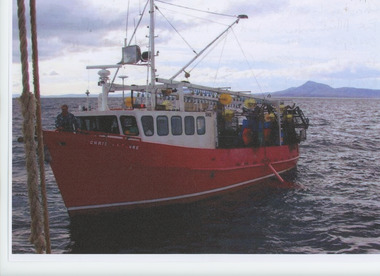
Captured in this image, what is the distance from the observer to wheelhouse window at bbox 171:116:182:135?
10.3 m

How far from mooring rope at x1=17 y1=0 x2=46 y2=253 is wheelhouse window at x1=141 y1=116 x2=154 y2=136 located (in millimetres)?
6395

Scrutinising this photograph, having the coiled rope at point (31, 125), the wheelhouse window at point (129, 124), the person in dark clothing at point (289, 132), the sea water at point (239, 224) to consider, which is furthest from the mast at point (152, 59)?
the coiled rope at point (31, 125)

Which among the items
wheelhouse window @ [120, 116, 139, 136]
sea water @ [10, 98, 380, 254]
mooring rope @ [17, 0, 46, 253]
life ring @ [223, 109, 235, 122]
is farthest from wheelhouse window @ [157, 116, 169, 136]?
mooring rope @ [17, 0, 46, 253]

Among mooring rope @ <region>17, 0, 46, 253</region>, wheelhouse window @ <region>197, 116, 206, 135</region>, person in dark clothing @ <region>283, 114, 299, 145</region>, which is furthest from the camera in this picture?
person in dark clothing @ <region>283, 114, 299, 145</region>

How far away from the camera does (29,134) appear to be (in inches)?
129

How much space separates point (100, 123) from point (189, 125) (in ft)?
7.94

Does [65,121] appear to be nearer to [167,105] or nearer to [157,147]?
[157,147]

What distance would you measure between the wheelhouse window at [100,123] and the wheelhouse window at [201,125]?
7.79 ft

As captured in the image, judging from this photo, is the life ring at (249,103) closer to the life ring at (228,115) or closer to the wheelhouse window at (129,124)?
the life ring at (228,115)

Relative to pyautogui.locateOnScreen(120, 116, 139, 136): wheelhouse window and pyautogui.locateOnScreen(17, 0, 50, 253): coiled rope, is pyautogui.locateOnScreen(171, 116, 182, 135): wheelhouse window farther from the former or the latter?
pyautogui.locateOnScreen(17, 0, 50, 253): coiled rope

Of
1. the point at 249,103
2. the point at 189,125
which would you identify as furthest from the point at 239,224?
the point at 249,103

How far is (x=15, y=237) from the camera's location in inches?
336

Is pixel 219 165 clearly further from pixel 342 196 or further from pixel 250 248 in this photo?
pixel 342 196

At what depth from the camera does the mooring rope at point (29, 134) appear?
9.92 feet
